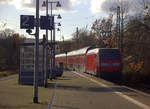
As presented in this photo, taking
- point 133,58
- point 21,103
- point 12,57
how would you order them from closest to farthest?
1. point 21,103
2. point 133,58
3. point 12,57

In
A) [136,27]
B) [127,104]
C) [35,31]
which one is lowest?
[127,104]

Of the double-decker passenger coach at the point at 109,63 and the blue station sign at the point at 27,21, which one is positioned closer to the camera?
the blue station sign at the point at 27,21

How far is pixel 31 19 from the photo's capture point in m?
15.0

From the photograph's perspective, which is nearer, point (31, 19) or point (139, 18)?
point (31, 19)

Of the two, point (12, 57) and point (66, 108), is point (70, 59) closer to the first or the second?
point (12, 57)

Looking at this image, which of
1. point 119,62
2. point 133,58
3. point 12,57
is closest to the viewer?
point 119,62

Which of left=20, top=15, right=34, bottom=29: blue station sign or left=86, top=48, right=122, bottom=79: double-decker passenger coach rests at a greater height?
left=20, top=15, right=34, bottom=29: blue station sign

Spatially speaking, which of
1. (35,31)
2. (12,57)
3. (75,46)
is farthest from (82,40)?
(35,31)

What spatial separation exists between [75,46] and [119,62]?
71.6 m

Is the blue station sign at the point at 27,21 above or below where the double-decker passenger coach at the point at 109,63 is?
above

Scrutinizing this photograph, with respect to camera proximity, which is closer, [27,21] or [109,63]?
[27,21]

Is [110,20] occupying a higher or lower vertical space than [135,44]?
higher

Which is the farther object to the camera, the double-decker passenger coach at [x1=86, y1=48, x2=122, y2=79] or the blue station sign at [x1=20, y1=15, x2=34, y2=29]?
the double-decker passenger coach at [x1=86, y1=48, x2=122, y2=79]

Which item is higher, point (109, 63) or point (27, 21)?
point (27, 21)
